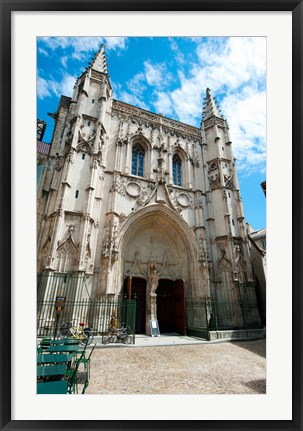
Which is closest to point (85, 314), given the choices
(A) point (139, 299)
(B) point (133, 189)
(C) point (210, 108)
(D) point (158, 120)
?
(A) point (139, 299)

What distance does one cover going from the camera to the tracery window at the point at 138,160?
15.9m

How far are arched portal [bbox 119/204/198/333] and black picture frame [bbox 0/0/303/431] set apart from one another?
10835mm

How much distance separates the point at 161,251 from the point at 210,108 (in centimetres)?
1444

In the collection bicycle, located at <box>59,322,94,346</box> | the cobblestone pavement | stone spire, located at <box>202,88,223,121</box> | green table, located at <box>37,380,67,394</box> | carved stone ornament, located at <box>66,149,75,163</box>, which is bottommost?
bicycle, located at <box>59,322,94,346</box>

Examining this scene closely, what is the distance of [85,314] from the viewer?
1001 centimetres

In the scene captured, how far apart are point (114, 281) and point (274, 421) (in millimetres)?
10451

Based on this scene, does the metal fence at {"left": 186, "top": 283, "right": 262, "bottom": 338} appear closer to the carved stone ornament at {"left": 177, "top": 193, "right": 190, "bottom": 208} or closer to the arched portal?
the arched portal

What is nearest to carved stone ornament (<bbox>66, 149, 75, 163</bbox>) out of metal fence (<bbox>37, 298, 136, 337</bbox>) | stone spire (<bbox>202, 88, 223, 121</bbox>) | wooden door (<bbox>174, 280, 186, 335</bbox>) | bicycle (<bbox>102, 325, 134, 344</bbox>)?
metal fence (<bbox>37, 298, 136, 337</bbox>)

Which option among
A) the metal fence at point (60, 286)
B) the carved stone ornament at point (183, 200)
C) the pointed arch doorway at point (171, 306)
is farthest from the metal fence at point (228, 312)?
the metal fence at point (60, 286)

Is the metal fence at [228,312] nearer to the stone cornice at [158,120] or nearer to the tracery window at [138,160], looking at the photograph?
the tracery window at [138,160]

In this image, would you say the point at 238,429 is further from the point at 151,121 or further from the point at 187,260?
the point at 151,121

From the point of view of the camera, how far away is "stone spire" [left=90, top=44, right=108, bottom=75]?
1576 cm

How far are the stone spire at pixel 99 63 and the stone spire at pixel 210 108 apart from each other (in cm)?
950

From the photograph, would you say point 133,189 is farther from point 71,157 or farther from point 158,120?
point 158,120
